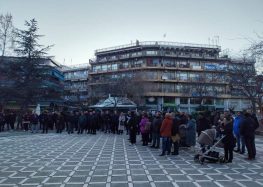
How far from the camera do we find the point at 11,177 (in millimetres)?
7863

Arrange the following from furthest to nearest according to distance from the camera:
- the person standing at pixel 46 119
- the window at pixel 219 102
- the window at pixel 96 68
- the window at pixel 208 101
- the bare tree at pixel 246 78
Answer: the window at pixel 96 68, the window at pixel 219 102, the window at pixel 208 101, the bare tree at pixel 246 78, the person standing at pixel 46 119

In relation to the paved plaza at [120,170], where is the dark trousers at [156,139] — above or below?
above

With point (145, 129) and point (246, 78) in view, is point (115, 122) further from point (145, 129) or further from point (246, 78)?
point (246, 78)

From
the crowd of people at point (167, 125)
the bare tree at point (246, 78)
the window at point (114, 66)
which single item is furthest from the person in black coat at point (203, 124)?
the window at point (114, 66)

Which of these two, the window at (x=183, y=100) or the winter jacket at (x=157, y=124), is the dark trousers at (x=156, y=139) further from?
the window at (x=183, y=100)

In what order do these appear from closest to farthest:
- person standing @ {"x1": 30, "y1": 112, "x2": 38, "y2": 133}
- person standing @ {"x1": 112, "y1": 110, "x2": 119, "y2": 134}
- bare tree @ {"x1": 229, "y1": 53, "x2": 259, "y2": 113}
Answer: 1. person standing @ {"x1": 112, "y1": 110, "x2": 119, "y2": 134}
2. person standing @ {"x1": 30, "y1": 112, "x2": 38, "y2": 133}
3. bare tree @ {"x1": 229, "y1": 53, "x2": 259, "y2": 113}

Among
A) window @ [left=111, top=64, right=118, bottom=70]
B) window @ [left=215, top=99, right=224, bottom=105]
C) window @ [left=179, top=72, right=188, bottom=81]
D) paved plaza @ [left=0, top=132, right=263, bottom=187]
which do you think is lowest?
paved plaza @ [left=0, top=132, right=263, bottom=187]

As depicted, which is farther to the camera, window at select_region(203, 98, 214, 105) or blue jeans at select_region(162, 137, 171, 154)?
window at select_region(203, 98, 214, 105)

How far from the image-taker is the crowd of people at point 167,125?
10.7 meters

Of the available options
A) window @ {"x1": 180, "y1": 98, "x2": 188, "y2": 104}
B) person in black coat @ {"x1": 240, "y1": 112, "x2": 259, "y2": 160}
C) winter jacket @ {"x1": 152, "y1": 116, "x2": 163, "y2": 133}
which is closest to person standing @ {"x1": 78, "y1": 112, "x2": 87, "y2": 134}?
winter jacket @ {"x1": 152, "y1": 116, "x2": 163, "y2": 133}

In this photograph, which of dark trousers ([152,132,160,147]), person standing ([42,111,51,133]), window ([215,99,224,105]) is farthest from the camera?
window ([215,99,224,105])

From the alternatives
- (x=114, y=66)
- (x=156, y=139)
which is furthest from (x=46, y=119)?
(x=114, y=66)

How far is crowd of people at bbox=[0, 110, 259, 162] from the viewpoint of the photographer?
1069 centimetres

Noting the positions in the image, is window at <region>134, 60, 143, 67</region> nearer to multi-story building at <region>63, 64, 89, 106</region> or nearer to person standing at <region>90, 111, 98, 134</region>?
multi-story building at <region>63, 64, 89, 106</region>
